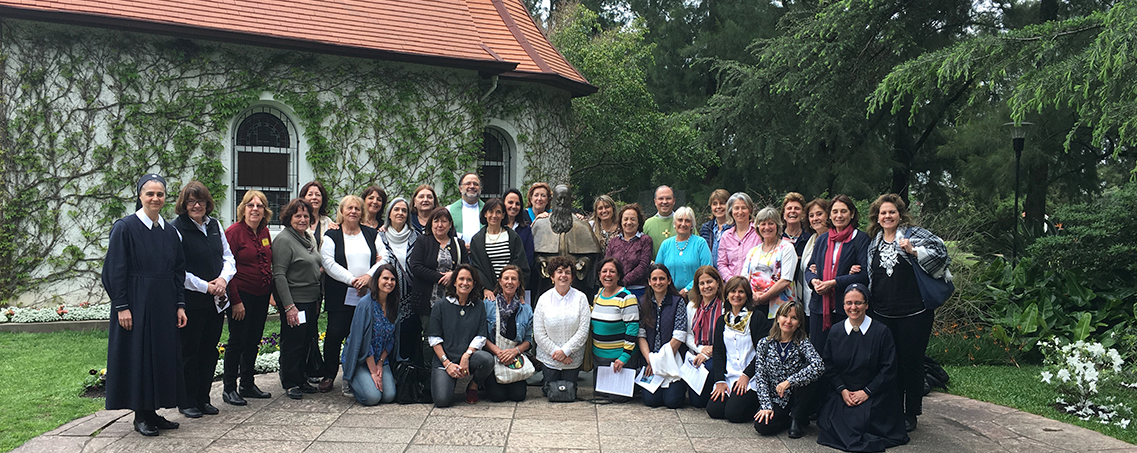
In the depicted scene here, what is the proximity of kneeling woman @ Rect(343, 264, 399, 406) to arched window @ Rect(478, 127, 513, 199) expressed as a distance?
7006 mm

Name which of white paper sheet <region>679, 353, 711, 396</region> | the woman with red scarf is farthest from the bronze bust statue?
the woman with red scarf

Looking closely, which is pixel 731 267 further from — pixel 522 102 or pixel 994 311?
pixel 522 102

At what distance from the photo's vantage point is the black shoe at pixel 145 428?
16.6ft

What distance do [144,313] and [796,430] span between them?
440 centimetres

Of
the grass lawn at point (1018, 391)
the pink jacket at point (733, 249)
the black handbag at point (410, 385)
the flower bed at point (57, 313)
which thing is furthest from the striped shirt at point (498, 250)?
the flower bed at point (57, 313)

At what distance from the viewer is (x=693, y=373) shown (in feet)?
20.2

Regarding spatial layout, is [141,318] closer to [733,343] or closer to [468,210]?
[468,210]

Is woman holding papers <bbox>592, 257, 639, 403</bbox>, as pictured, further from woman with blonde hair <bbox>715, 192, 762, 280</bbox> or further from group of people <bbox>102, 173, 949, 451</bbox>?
woman with blonde hair <bbox>715, 192, 762, 280</bbox>

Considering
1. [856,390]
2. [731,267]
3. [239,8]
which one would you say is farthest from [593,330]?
[239,8]

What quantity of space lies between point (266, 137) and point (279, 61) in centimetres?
113

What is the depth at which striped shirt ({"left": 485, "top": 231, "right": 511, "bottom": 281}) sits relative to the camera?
268 inches

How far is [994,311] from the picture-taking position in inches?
359

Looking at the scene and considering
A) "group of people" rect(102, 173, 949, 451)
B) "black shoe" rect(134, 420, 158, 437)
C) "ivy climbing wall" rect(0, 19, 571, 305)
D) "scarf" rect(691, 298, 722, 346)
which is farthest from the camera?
"ivy climbing wall" rect(0, 19, 571, 305)

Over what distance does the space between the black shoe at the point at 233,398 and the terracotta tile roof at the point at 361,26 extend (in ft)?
20.5
